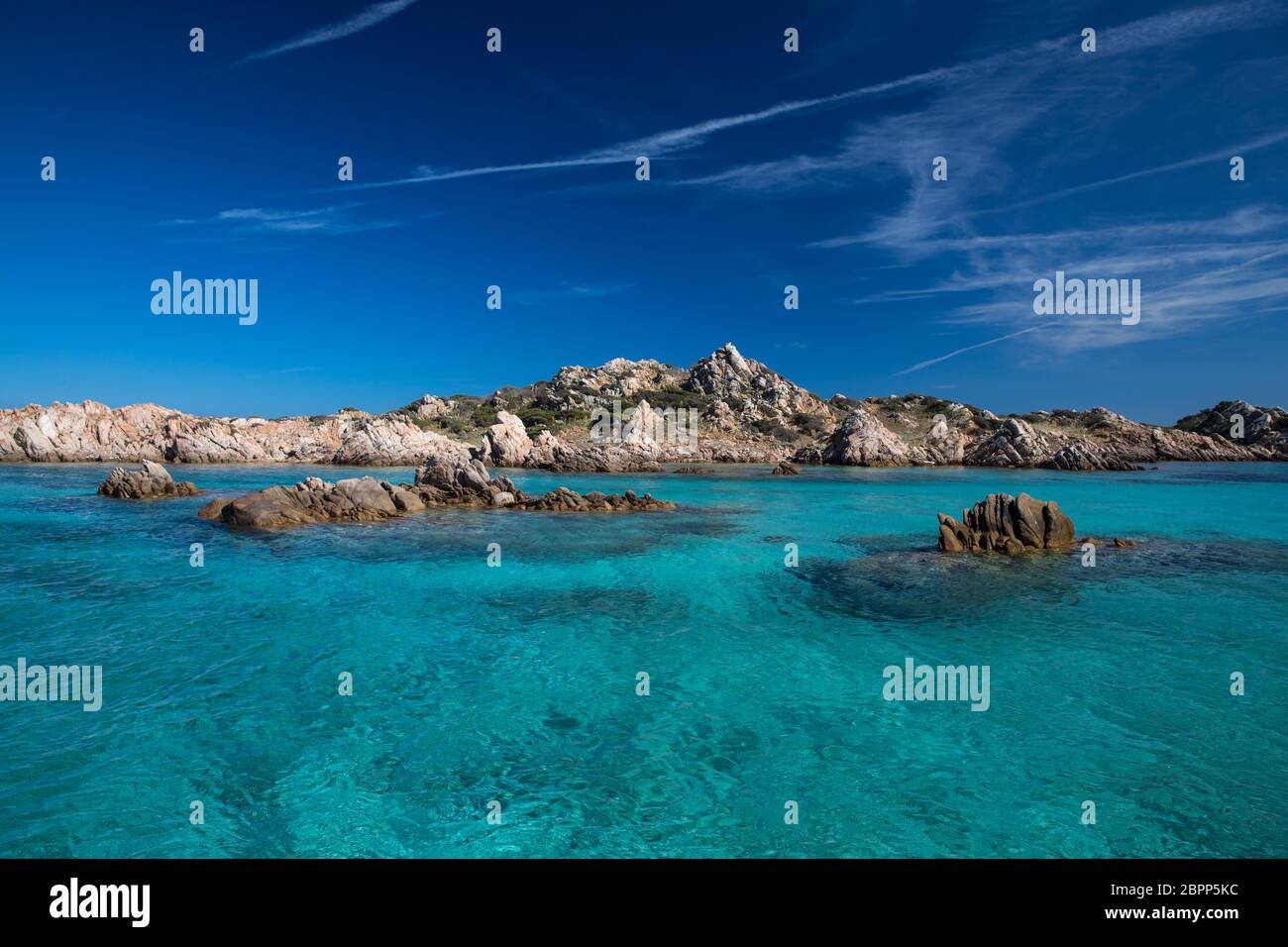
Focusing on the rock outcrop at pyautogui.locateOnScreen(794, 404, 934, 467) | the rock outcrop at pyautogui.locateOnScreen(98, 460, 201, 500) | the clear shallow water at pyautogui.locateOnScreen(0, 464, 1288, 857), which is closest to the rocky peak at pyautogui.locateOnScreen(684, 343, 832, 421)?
the rock outcrop at pyautogui.locateOnScreen(794, 404, 934, 467)

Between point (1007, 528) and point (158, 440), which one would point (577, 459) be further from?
point (1007, 528)

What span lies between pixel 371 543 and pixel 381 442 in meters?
81.4

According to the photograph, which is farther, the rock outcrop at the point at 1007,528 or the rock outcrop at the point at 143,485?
the rock outcrop at the point at 143,485

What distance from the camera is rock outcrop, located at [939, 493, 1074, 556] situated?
29.3 metres

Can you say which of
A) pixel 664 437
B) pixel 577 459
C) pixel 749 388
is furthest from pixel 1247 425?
pixel 577 459

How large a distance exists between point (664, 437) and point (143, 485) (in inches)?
3831

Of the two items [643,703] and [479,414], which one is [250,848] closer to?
[643,703]

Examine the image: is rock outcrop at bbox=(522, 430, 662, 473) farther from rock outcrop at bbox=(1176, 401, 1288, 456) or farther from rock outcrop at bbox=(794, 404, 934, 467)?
rock outcrop at bbox=(1176, 401, 1288, 456)

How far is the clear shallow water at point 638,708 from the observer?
834cm

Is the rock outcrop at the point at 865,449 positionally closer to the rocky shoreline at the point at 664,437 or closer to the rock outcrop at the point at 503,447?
the rocky shoreline at the point at 664,437

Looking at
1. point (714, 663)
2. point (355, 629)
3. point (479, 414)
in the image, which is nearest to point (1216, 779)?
point (714, 663)

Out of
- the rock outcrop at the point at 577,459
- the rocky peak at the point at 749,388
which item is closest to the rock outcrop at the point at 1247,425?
the rocky peak at the point at 749,388

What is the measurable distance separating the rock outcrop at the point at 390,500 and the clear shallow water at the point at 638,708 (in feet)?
29.8

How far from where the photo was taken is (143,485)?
50.6 meters
